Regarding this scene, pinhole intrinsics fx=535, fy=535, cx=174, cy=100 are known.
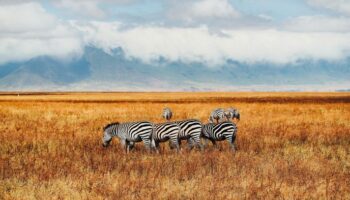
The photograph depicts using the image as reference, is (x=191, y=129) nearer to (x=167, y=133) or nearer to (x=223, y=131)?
(x=167, y=133)

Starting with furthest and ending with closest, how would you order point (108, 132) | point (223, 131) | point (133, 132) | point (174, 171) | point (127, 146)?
1. point (108, 132)
2. point (127, 146)
3. point (223, 131)
4. point (133, 132)
5. point (174, 171)

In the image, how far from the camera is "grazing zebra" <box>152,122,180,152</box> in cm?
1678

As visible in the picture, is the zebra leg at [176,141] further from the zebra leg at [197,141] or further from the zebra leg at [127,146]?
the zebra leg at [127,146]

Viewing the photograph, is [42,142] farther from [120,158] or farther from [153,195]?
[153,195]

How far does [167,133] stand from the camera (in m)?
16.9

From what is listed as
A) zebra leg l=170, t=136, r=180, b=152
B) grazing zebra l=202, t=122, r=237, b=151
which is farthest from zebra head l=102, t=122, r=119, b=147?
grazing zebra l=202, t=122, r=237, b=151

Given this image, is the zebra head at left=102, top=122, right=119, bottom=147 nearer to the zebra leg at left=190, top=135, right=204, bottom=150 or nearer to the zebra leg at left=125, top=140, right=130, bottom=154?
the zebra leg at left=125, top=140, right=130, bottom=154

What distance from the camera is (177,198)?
1105cm

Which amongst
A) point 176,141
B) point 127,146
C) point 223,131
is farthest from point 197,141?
Result: point 127,146

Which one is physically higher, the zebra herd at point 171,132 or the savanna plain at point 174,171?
the zebra herd at point 171,132

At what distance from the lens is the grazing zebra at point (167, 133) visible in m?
16.8

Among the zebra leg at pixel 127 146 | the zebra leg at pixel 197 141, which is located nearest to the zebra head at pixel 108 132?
the zebra leg at pixel 127 146

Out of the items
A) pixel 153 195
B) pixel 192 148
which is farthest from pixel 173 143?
pixel 153 195


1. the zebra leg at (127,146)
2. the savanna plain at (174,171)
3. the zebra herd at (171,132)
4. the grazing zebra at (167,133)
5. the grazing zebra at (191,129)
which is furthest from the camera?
the zebra leg at (127,146)
